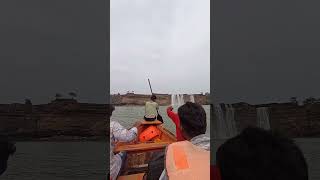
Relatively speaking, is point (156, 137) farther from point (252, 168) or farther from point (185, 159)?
point (252, 168)

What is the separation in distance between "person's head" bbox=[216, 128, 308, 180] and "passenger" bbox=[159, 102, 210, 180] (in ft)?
0.51

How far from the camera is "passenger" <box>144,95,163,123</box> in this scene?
2.90 meters

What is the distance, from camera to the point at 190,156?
2.81 ft

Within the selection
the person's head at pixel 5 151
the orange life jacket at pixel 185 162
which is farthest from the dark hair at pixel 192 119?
the person's head at pixel 5 151

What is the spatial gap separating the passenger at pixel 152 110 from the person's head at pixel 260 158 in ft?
7.19

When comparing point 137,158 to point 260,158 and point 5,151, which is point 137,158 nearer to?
point 5,151

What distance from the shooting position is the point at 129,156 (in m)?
2.95

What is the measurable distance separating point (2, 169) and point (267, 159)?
0.73m

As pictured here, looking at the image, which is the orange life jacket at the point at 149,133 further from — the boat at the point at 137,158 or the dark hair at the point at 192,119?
the dark hair at the point at 192,119

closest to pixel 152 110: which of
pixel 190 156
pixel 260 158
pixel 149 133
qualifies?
pixel 149 133

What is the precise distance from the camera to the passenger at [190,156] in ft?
2.64

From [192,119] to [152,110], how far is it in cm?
203

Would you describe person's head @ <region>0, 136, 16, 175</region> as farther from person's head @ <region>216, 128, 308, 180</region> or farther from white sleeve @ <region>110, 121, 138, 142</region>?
white sleeve @ <region>110, 121, 138, 142</region>

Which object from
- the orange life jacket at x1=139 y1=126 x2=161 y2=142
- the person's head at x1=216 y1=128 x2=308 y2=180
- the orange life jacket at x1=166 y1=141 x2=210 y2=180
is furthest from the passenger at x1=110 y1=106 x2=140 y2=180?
the person's head at x1=216 y1=128 x2=308 y2=180
